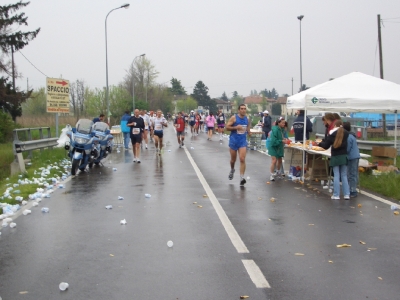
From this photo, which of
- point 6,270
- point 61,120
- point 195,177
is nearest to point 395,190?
point 195,177

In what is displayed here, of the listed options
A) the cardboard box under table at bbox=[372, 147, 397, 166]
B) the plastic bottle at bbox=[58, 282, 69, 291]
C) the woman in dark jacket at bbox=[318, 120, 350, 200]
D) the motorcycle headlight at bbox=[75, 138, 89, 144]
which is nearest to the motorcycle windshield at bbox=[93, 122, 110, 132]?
the motorcycle headlight at bbox=[75, 138, 89, 144]

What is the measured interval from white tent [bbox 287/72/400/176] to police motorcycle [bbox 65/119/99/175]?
6054mm

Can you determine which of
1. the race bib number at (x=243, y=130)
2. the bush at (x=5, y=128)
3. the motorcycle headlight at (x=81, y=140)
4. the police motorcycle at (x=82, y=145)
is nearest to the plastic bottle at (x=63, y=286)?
the race bib number at (x=243, y=130)

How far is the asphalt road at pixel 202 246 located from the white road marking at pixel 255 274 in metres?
0.01

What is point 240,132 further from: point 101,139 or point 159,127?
point 159,127

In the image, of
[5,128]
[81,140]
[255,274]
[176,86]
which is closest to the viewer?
[255,274]

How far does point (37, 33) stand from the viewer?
34.8 metres

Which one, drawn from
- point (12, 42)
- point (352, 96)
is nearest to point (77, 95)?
point (12, 42)

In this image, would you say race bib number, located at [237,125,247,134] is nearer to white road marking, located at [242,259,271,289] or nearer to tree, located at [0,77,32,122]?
white road marking, located at [242,259,271,289]

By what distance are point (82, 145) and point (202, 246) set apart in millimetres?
9099

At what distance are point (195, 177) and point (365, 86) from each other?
5.09 metres

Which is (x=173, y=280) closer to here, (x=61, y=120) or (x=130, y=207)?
(x=130, y=207)

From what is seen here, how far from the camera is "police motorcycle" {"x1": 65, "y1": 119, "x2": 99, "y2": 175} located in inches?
597

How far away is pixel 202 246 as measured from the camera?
7.02 metres
